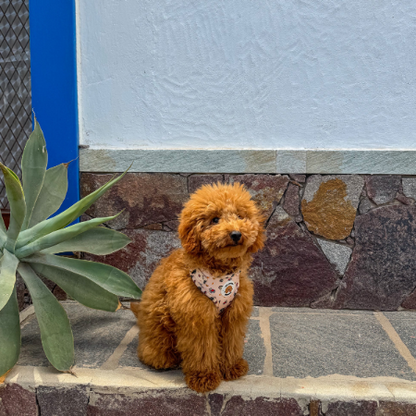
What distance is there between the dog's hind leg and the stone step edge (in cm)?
6

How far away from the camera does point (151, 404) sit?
1615mm

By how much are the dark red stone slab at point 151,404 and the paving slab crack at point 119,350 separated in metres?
0.17

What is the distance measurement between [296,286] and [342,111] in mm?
1183

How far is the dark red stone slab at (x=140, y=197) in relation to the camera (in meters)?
2.47

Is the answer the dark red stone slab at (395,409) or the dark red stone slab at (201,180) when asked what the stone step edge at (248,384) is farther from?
the dark red stone slab at (201,180)

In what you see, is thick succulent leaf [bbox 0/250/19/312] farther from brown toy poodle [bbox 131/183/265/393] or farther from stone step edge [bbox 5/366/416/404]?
brown toy poodle [bbox 131/183/265/393]

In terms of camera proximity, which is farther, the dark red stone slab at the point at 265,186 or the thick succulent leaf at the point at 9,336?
the dark red stone slab at the point at 265,186

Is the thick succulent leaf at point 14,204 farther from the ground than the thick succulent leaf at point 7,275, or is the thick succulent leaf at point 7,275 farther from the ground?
the thick succulent leaf at point 14,204

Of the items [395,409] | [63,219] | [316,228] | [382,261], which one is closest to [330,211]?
[316,228]

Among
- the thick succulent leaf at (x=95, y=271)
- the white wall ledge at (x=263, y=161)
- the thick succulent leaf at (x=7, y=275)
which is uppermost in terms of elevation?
the white wall ledge at (x=263, y=161)

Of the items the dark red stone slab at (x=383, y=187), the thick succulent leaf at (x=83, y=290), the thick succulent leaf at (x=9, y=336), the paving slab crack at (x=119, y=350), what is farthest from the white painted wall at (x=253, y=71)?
the thick succulent leaf at (x=9, y=336)

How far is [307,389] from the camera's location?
5.28 ft

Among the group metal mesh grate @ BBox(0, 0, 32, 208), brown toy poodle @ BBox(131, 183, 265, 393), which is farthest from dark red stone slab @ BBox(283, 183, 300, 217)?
metal mesh grate @ BBox(0, 0, 32, 208)

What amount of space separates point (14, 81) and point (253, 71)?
1.83 meters
